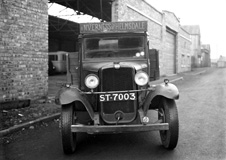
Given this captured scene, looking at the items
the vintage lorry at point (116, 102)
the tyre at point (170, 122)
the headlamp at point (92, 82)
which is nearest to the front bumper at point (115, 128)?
the vintage lorry at point (116, 102)

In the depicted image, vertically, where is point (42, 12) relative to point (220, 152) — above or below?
above

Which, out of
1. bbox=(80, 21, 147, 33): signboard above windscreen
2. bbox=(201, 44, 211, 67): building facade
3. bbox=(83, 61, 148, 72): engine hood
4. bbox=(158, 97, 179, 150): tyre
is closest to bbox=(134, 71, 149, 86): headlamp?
bbox=(83, 61, 148, 72): engine hood

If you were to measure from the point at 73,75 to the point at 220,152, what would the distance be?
3097 millimetres

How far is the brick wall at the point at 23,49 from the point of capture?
280 inches

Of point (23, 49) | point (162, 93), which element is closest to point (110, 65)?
point (162, 93)

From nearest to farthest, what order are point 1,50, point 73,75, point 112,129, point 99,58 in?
point 112,129
point 99,58
point 73,75
point 1,50

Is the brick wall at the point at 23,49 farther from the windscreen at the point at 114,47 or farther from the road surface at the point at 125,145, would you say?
the windscreen at the point at 114,47

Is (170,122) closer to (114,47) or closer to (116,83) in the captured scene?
(116,83)

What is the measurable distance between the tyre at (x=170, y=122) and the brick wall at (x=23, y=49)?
446 cm

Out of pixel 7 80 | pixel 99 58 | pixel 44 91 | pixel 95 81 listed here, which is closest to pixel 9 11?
pixel 7 80

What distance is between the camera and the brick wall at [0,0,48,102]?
23.3 feet

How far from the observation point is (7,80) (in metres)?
7.17

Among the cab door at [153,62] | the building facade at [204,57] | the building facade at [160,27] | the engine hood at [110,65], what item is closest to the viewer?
the engine hood at [110,65]

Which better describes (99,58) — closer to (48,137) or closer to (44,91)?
(48,137)
